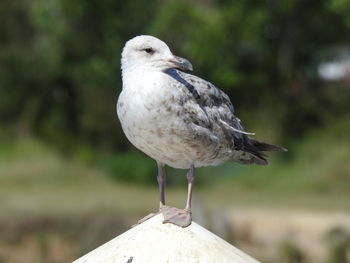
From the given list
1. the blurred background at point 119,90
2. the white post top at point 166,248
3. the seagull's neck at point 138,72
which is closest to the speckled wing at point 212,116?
the seagull's neck at point 138,72

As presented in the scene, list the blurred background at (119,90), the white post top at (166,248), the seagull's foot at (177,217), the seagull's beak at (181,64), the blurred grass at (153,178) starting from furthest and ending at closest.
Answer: the blurred background at (119,90) → the blurred grass at (153,178) → the seagull's beak at (181,64) → the seagull's foot at (177,217) → the white post top at (166,248)

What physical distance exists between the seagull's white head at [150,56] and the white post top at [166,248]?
71 cm

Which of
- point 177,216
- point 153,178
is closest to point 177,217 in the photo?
point 177,216

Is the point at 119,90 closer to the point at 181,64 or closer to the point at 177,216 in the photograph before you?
the point at 181,64

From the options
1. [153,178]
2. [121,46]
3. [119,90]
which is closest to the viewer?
[153,178]

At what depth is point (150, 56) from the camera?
4.00 metres

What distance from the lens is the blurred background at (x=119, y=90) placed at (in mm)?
17156

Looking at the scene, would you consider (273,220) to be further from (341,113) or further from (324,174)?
A: (341,113)

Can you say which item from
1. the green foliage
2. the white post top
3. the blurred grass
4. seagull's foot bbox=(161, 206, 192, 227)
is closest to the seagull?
seagull's foot bbox=(161, 206, 192, 227)

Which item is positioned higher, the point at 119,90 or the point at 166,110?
the point at 166,110

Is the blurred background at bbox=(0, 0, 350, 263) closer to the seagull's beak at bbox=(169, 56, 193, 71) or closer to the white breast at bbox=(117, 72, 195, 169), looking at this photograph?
the white breast at bbox=(117, 72, 195, 169)

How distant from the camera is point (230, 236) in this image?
14.3 m

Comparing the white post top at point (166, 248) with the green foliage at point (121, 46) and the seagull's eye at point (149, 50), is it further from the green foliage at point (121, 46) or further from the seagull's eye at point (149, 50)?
the green foliage at point (121, 46)

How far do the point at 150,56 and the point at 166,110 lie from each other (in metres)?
0.25
